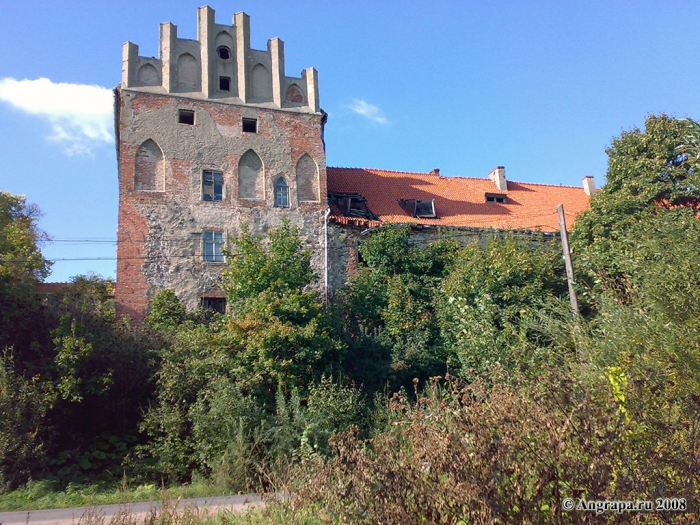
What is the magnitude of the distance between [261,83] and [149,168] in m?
5.82

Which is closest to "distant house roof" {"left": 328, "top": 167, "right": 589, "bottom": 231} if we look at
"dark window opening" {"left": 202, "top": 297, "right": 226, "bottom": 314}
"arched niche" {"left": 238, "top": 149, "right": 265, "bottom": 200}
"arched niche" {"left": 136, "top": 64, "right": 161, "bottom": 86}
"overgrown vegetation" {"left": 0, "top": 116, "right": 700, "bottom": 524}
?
"overgrown vegetation" {"left": 0, "top": 116, "right": 700, "bottom": 524}

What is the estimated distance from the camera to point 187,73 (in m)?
22.4

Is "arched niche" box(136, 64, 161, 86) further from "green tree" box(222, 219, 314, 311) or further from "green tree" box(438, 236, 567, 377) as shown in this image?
"green tree" box(438, 236, 567, 377)

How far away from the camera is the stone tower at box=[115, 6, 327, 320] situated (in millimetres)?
20578

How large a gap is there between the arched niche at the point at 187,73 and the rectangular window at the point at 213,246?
5.80m

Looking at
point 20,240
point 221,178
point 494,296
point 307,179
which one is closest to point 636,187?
point 494,296

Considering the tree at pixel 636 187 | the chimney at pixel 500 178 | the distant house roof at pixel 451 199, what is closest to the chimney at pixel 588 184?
the distant house roof at pixel 451 199

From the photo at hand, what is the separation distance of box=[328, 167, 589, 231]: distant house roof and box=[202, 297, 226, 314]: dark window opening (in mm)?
5359

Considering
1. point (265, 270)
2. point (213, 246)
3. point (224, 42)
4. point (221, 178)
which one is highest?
point (224, 42)

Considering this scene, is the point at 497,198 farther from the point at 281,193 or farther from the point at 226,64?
the point at 226,64

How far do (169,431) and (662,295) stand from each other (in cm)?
1091

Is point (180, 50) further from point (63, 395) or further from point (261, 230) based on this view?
point (63, 395)

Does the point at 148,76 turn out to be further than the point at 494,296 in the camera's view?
Yes

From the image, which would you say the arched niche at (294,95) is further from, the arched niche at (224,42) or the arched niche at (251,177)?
the arched niche at (251,177)
